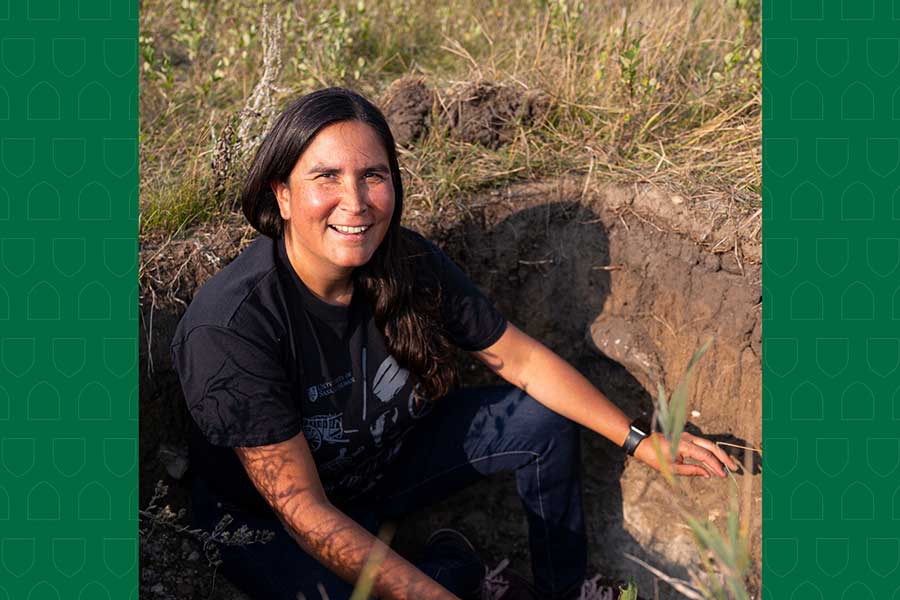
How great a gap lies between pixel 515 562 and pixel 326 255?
1.70m

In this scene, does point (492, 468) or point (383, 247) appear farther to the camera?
point (492, 468)

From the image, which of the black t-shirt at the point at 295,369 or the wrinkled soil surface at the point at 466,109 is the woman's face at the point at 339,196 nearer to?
the black t-shirt at the point at 295,369

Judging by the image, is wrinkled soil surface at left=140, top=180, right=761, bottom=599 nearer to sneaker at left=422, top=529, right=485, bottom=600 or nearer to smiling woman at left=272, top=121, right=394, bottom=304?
sneaker at left=422, top=529, right=485, bottom=600

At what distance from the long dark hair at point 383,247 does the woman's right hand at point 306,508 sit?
1.47 ft

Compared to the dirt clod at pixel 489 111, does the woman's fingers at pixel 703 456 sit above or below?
below

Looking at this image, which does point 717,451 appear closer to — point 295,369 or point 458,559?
point 458,559

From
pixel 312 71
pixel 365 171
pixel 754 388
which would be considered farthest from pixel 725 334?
pixel 312 71

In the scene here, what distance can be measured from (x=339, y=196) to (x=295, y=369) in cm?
44

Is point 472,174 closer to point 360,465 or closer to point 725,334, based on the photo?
point 725,334

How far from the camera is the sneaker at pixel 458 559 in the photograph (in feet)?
8.92

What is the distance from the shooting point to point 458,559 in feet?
9.12

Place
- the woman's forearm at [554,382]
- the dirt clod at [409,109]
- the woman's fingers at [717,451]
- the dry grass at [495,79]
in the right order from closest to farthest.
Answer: the woman's fingers at [717,451], the woman's forearm at [554,382], the dry grass at [495,79], the dirt clod at [409,109]

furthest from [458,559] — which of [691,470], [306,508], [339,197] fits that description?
[339,197]

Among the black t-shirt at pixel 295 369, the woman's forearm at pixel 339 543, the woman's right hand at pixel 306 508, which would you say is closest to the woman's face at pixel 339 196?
the black t-shirt at pixel 295 369
